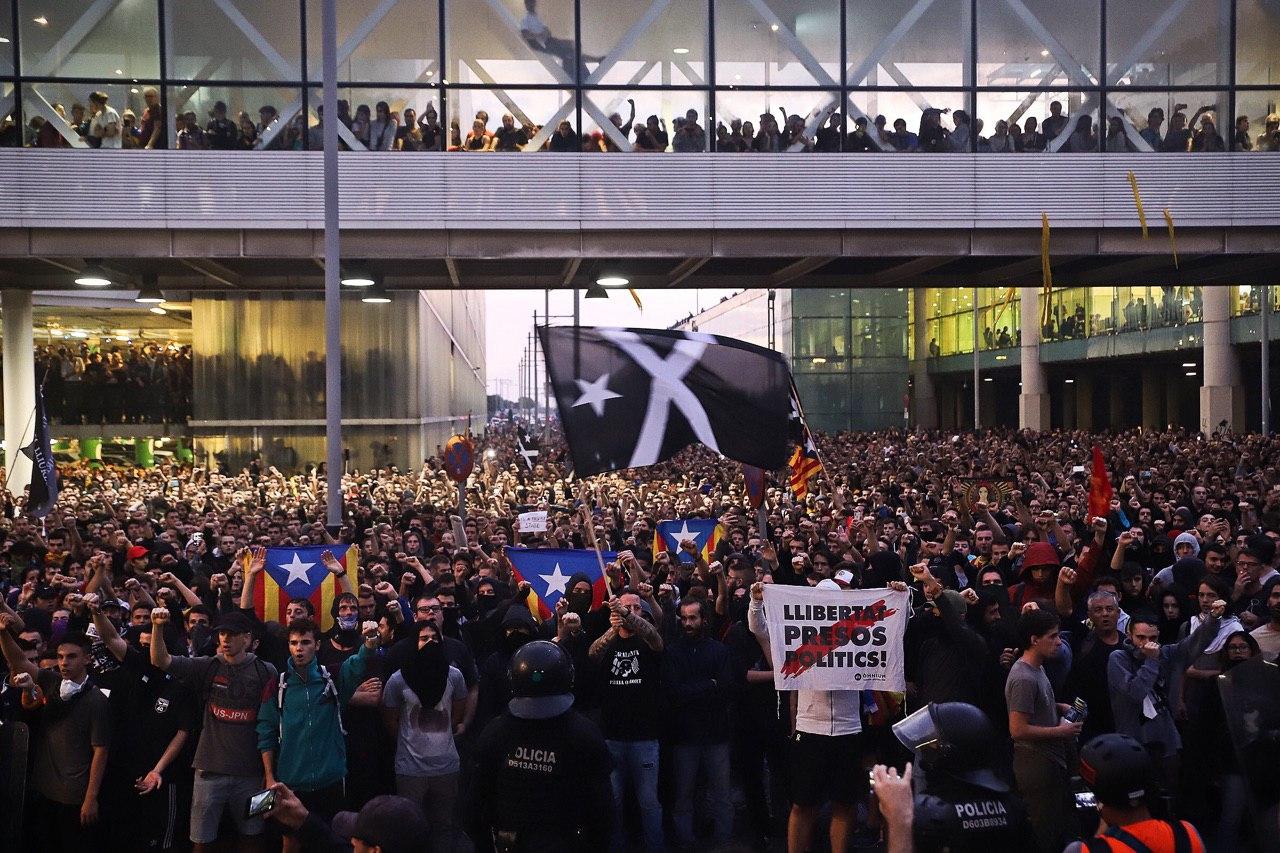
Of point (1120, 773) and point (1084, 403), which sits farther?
point (1084, 403)

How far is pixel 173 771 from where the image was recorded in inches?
293

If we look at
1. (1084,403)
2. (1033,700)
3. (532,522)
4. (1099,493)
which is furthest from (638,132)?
(1084,403)

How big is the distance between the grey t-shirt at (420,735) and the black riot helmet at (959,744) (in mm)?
3709

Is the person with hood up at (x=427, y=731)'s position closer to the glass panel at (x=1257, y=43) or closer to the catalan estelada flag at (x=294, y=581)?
the catalan estelada flag at (x=294, y=581)

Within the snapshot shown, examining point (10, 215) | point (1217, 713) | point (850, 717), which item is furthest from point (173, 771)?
point (10, 215)

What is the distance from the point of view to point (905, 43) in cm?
1842

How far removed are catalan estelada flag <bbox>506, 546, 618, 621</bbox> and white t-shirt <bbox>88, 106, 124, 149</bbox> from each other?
422 inches

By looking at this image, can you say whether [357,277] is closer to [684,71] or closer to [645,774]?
[684,71]

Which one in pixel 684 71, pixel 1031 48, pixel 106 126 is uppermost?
pixel 1031 48

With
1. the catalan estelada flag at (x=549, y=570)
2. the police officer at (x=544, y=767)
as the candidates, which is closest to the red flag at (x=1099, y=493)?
the catalan estelada flag at (x=549, y=570)

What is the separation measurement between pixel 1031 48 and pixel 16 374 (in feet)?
59.6

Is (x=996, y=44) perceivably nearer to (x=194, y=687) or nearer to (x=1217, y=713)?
(x=1217, y=713)

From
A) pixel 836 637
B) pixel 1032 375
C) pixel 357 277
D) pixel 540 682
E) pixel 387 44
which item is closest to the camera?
pixel 540 682

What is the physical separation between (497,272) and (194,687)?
1561cm
